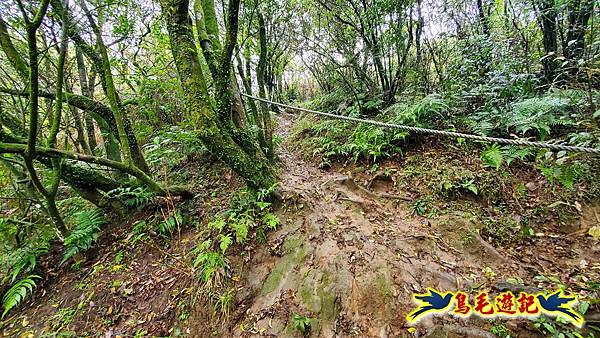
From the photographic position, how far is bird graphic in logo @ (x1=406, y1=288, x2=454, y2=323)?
221 centimetres

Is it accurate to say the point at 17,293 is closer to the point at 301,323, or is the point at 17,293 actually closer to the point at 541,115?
the point at 301,323

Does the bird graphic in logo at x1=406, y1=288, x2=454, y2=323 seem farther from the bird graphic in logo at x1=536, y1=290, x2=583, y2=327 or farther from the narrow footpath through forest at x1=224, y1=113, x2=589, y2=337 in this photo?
the bird graphic in logo at x1=536, y1=290, x2=583, y2=327

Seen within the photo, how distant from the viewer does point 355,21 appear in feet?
Answer: 18.7

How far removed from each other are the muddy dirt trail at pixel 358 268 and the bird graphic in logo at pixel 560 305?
36cm

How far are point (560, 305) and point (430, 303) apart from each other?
90 cm

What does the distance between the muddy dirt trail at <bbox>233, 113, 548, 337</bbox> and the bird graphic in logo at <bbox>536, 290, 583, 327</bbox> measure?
362 millimetres

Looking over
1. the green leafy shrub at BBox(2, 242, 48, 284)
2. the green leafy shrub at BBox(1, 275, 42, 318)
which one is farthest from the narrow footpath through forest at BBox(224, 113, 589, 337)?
the green leafy shrub at BBox(2, 242, 48, 284)

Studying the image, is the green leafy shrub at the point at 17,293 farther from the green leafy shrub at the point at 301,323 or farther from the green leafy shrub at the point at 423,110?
Answer: the green leafy shrub at the point at 423,110

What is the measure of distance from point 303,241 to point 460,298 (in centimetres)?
158

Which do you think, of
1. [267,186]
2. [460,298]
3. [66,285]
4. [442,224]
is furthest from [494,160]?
[66,285]

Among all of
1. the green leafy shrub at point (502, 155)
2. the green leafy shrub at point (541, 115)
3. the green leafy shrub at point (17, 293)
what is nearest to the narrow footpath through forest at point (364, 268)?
the green leafy shrub at point (502, 155)

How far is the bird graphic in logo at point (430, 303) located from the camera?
→ 2.21 m

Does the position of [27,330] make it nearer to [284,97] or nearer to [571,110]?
[571,110]

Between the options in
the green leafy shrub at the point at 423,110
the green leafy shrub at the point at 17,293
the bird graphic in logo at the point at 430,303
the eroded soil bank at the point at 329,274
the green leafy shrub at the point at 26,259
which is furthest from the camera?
the green leafy shrub at the point at 423,110
